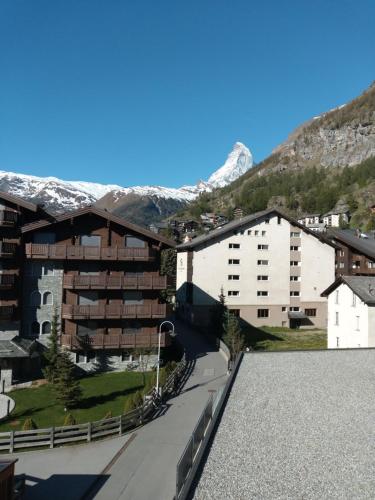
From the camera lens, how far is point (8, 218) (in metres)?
36.9

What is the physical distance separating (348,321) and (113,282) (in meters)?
20.6

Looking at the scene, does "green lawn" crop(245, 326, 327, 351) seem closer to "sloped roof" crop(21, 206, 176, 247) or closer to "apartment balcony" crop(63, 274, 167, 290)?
"apartment balcony" crop(63, 274, 167, 290)

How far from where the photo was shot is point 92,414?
92.9 feet

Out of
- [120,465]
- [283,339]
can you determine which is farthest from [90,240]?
[283,339]

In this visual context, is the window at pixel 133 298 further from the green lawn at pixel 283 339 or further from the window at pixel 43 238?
the green lawn at pixel 283 339

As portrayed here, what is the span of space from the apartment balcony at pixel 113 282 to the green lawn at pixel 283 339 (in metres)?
15.1

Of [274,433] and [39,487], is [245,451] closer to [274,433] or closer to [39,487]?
[274,433]

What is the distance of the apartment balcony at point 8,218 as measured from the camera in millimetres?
36466

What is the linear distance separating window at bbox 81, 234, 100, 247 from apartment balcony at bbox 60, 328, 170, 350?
25.9 ft

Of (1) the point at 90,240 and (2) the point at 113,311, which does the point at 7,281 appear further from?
(2) the point at 113,311

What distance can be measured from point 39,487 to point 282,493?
12.7 m

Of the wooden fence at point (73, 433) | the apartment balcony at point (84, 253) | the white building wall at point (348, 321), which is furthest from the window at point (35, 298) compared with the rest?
the white building wall at point (348, 321)

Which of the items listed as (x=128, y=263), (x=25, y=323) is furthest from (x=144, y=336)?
(x=25, y=323)

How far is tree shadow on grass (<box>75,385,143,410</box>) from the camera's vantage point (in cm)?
3000
